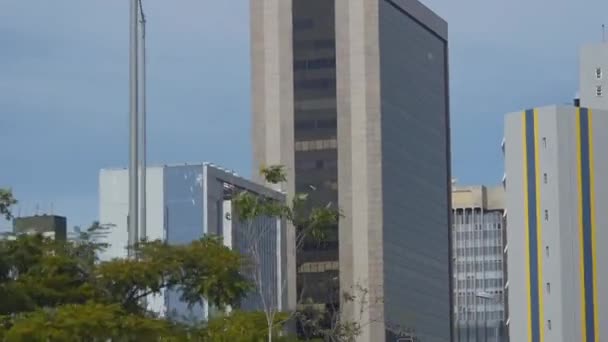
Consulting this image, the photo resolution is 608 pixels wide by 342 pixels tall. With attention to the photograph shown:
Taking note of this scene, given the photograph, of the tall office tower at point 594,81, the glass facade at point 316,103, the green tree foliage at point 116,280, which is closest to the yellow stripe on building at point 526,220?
the tall office tower at point 594,81

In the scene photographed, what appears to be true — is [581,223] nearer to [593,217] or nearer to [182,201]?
[593,217]

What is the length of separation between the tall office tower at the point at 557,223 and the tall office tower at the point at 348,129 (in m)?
28.5

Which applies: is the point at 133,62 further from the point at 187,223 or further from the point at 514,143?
the point at 514,143

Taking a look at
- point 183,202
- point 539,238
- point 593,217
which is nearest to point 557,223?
point 539,238

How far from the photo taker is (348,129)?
6240 inches

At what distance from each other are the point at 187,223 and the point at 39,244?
6733cm

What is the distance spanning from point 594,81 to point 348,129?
28052 mm

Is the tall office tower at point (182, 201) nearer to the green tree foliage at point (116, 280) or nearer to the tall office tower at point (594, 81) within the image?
the tall office tower at point (594, 81)

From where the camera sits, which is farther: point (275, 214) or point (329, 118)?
point (329, 118)

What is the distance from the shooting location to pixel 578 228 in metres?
125

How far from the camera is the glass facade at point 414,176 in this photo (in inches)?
6304

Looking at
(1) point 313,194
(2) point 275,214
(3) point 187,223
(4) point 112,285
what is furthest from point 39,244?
(1) point 313,194

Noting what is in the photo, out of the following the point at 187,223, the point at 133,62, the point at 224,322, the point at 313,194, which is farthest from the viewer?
the point at 313,194

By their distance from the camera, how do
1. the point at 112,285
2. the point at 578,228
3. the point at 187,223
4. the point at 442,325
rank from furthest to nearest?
the point at 442,325, the point at 578,228, the point at 187,223, the point at 112,285
